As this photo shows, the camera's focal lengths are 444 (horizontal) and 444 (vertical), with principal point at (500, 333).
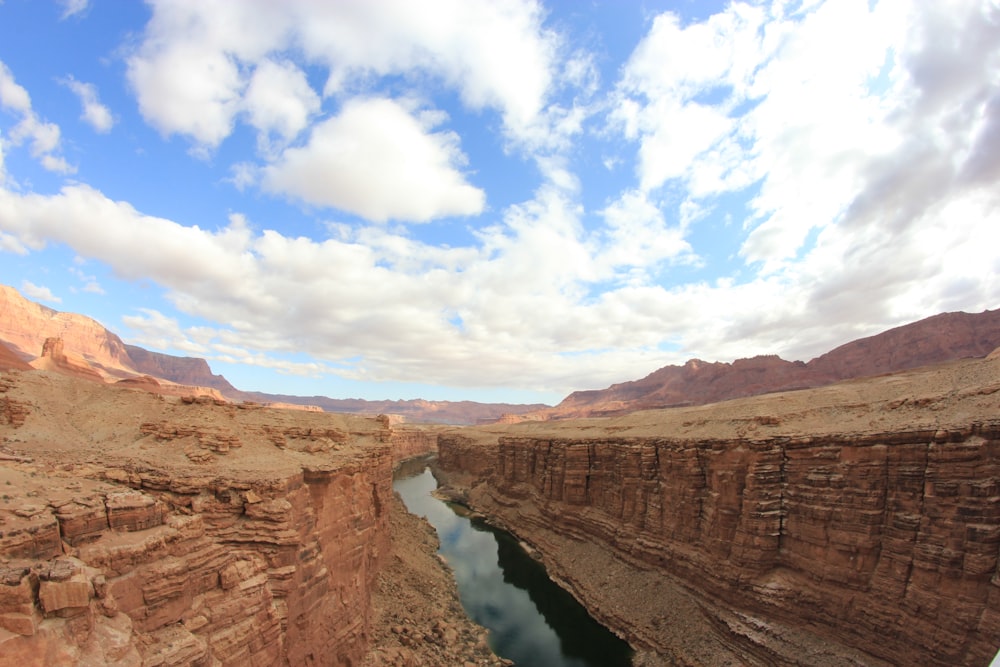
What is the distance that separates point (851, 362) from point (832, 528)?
10431 centimetres

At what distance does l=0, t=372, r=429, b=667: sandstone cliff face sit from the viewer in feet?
26.8

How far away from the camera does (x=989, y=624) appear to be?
1428cm

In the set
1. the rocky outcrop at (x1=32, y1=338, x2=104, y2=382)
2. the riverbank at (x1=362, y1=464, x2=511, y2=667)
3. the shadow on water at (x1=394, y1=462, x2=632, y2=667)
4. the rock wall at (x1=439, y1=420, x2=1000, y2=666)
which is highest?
the rocky outcrop at (x1=32, y1=338, x2=104, y2=382)

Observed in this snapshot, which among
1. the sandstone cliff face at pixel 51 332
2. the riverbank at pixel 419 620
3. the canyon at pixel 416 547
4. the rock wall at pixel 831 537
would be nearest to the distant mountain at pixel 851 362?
the canyon at pixel 416 547

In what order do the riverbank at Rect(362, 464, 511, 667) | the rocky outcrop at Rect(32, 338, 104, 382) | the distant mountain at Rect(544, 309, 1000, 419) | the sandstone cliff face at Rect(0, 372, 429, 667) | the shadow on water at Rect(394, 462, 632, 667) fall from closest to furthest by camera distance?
the sandstone cliff face at Rect(0, 372, 429, 667)
the riverbank at Rect(362, 464, 511, 667)
the shadow on water at Rect(394, 462, 632, 667)
the rocky outcrop at Rect(32, 338, 104, 382)
the distant mountain at Rect(544, 309, 1000, 419)

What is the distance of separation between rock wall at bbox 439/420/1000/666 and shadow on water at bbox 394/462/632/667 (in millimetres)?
1636

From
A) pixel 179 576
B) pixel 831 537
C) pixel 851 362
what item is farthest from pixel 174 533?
pixel 851 362

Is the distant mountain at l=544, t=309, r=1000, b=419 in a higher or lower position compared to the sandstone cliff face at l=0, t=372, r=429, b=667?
higher

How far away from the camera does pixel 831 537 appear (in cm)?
1939

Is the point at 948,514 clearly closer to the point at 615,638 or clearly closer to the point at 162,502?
the point at 615,638

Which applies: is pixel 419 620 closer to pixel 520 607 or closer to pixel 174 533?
pixel 520 607

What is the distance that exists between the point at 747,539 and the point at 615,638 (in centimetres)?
959

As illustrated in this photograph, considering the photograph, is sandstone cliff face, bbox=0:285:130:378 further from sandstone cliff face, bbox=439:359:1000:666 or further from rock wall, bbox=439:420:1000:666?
sandstone cliff face, bbox=439:359:1000:666

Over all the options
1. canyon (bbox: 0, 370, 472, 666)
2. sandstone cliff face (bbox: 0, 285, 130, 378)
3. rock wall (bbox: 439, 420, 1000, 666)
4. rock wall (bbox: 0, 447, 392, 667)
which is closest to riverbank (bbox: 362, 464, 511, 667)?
canyon (bbox: 0, 370, 472, 666)
